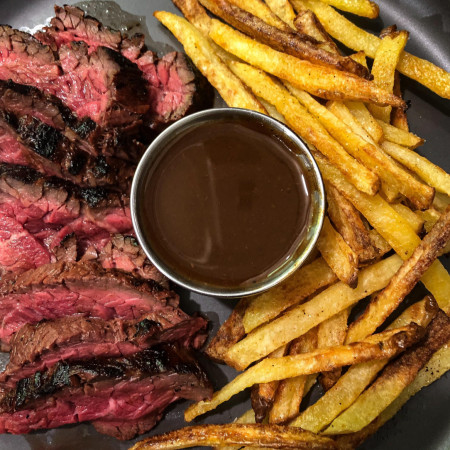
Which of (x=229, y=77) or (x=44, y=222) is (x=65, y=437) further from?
(x=229, y=77)

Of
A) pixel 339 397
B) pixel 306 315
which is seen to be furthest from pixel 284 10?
pixel 339 397

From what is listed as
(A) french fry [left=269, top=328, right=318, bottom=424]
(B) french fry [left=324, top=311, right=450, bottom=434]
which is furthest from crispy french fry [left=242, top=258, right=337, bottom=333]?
(B) french fry [left=324, top=311, right=450, bottom=434]

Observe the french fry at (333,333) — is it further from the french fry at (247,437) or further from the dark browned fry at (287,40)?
the dark browned fry at (287,40)

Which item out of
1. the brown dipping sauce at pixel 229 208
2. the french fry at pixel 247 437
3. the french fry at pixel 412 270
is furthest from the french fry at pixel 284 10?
the french fry at pixel 247 437

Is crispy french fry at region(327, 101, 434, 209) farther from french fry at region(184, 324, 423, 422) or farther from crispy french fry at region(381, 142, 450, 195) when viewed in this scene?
french fry at region(184, 324, 423, 422)

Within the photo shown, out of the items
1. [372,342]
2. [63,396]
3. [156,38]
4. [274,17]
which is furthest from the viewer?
[156,38]

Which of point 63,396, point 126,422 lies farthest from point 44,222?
point 126,422
